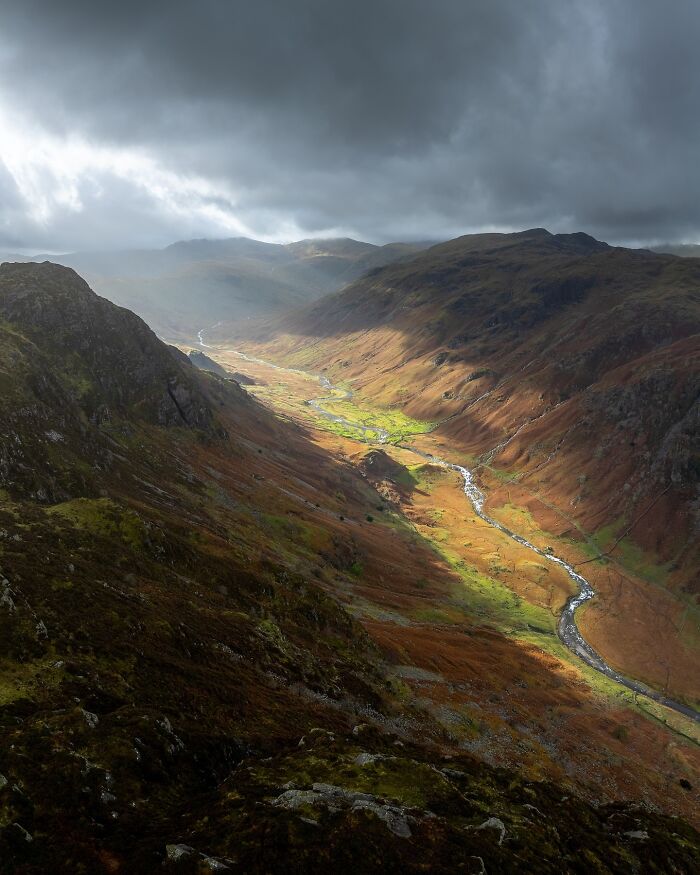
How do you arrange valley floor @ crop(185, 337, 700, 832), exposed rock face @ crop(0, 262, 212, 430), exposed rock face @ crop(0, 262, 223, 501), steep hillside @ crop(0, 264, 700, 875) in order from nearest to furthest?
steep hillside @ crop(0, 264, 700, 875) → exposed rock face @ crop(0, 262, 223, 501) → valley floor @ crop(185, 337, 700, 832) → exposed rock face @ crop(0, 262, 212, 430)

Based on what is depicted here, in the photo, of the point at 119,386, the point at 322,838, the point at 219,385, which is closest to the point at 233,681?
Answer: the point at 322,838

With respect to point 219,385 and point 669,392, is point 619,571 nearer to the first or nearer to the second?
point 669,392

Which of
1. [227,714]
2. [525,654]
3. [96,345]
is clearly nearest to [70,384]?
[96,345]

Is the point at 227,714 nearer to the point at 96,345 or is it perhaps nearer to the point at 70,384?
the point at 70,384

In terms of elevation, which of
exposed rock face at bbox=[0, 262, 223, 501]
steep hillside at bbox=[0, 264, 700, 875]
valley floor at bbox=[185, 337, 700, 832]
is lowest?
valley floor at bbox=[185, 337, 700, 832]

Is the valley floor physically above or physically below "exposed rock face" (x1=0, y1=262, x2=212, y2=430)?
below

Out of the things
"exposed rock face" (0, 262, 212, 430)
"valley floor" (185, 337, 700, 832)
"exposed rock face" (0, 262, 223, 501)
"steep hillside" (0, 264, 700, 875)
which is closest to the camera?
"steep hillside" (0, 264, 700, 875)

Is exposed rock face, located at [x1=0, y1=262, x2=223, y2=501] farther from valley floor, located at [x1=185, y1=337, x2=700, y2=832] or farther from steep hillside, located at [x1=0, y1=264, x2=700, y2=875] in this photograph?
valley floor, located at [x1=185, y1=337, x2=700, y2=832]

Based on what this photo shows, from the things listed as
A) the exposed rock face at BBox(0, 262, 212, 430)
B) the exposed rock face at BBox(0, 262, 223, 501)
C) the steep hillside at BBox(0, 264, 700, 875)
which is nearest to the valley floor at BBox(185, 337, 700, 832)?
the steep hillside at BBox(0, 264, 700, 875)
